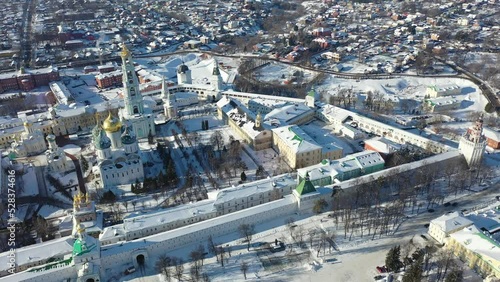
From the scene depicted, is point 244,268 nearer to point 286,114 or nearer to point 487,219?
point 487,219

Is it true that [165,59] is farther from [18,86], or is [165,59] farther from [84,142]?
[84,142]

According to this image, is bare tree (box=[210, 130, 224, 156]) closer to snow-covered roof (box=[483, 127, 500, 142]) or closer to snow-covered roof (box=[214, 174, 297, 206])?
snow-covered roof (box=[214, 174, 297, 206])

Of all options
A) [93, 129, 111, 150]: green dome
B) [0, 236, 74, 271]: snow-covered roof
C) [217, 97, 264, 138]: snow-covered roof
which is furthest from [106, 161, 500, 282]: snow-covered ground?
[217, 97, 264, 138]: snow-covered roof

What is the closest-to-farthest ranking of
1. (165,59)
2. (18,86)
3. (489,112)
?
(489,112) → (18,86) → (165,59)

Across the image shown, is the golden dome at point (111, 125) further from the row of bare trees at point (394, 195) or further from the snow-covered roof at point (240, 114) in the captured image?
the row of bare trees at point (394, 195)

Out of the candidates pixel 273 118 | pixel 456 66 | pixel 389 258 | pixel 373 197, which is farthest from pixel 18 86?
pixel 456 66

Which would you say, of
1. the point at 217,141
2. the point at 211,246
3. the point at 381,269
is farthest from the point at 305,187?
the point at 217,141
